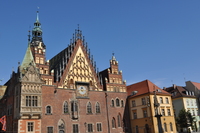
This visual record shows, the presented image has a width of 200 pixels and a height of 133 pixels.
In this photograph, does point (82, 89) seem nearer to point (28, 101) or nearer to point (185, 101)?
point (28, 101)

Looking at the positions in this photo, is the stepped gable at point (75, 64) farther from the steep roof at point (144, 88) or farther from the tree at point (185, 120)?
the tree at point (185, 120)

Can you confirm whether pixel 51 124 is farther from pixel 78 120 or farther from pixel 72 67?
pixel 72 67

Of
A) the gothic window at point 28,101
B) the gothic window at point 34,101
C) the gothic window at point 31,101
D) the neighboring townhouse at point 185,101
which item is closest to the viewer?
the gothic window at point 28,101

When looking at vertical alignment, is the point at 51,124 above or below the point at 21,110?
below

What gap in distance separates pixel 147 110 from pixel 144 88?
5566mm

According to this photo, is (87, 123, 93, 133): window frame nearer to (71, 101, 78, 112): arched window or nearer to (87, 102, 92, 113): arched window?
(87, 102, 92, 113): arched window

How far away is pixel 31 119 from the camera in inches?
1486

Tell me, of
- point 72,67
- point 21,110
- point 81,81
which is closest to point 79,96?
point 81,81

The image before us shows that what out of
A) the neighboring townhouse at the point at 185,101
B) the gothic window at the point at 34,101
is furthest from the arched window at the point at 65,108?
the neighboring townhouse at the point at 185,101

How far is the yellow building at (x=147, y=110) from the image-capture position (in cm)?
4850

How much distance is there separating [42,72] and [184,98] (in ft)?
139

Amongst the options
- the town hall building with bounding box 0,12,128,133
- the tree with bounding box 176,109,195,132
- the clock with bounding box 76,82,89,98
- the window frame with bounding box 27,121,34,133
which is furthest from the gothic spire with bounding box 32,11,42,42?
the tree with bounding box 176,109,195,132

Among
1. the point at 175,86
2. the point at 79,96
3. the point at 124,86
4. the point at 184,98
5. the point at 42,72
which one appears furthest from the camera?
the point at 175,86

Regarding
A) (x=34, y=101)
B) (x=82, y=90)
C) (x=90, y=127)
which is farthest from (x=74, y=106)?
(x=34, y=101)
